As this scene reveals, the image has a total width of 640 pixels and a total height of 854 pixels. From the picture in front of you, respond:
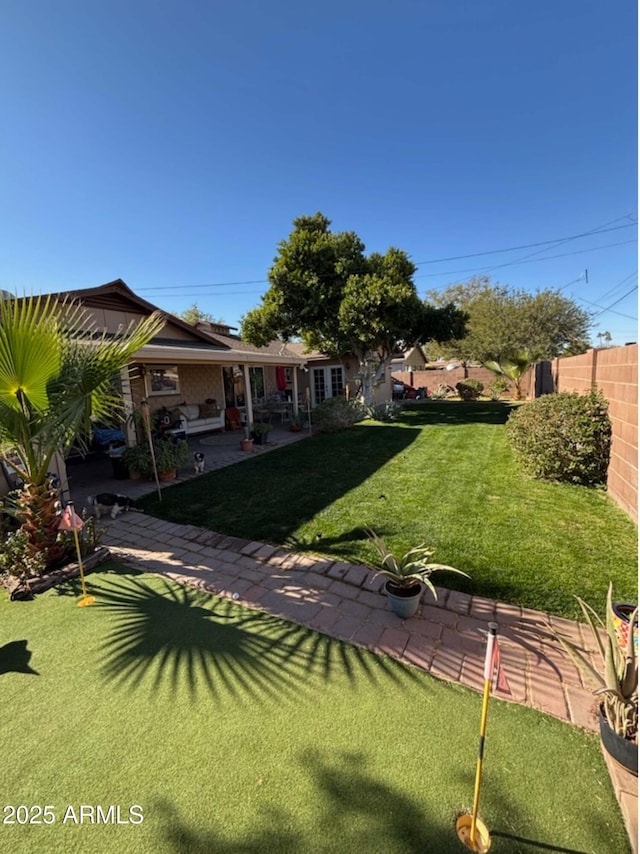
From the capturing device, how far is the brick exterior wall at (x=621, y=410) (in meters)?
4.57

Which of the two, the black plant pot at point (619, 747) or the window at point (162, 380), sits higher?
the window at point (162, 380)

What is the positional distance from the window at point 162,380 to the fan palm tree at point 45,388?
7.73 meters

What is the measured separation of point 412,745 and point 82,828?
165 cm

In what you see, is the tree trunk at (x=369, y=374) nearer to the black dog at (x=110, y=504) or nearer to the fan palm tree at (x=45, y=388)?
the black dog at (x=110, y=504)

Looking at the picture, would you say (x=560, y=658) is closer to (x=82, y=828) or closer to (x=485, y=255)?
(x=82, y=828)

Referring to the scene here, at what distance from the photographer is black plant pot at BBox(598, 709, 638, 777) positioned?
163 cm

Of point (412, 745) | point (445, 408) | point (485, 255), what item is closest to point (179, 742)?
point (412, 745)

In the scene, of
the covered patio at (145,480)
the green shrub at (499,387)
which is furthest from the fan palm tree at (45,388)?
the green shrub at (499,387)

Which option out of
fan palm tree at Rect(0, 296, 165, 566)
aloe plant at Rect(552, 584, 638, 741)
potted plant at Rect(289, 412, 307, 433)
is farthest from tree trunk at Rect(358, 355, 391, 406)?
aloe plant at Rect(552, 584, 638, 741)

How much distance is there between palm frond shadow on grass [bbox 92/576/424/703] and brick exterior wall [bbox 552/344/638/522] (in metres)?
4.23

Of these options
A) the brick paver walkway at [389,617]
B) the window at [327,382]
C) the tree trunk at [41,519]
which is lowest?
the brick paver walkway at [389,617]

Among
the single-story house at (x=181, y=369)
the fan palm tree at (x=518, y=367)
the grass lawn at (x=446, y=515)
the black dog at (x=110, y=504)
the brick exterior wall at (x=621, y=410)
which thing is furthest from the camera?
the fan palm tree at (x=518, y=367)

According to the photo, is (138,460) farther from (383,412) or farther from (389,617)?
(383,412)

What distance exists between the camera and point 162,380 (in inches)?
471
